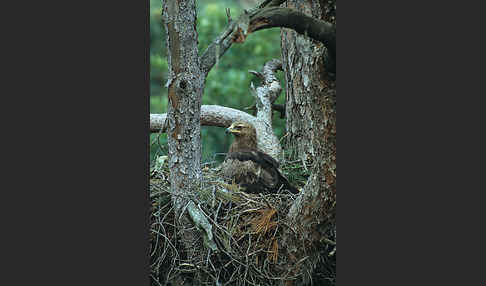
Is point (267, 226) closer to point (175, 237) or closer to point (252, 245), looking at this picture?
point (252, 245)

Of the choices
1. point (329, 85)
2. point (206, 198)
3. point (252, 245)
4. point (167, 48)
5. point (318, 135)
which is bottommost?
point (252, 245)

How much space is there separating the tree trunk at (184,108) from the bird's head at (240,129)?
139 centimetres

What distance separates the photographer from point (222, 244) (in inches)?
148

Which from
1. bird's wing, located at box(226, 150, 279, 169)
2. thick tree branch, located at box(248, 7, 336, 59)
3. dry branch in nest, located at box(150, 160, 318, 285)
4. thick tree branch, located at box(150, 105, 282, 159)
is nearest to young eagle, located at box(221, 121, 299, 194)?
bird's wing, located at box(226, 150, 279, 169)

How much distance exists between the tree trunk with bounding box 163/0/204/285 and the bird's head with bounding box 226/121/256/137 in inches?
54.8

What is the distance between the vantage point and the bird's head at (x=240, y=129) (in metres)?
5.10

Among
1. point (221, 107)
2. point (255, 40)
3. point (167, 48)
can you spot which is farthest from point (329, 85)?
point (255, 40)

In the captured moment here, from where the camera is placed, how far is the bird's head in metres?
5.10

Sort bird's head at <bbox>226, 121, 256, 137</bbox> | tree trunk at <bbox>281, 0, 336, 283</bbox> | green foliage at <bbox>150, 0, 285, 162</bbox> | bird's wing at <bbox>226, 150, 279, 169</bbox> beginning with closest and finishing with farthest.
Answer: tree trunk at <bbox>281, 0, 336, 283</bbox>, bird's wing at <bbox>226, 150, 279, 169</bbox>, bird's head at <bbox>226, 121, 256, 137</bbox>, green foliage at <bbox>150, 0, 285, 162</bbox>

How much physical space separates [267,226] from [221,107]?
166 centimetres

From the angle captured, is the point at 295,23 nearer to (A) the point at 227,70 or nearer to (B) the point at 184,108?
(B) the point at 184,108

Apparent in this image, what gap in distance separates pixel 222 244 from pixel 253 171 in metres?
0.96

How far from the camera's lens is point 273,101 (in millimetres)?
5520

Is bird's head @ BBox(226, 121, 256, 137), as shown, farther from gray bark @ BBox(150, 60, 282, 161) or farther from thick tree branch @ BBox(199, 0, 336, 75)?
thick tree branch @ BBox(199, 0, 336, 75)
